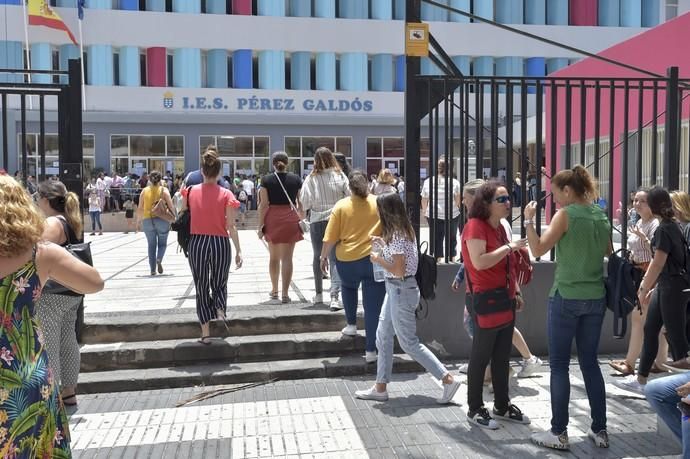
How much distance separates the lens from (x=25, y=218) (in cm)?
245

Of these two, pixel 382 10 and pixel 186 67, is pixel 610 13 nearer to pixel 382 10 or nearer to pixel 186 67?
pixel 382 10

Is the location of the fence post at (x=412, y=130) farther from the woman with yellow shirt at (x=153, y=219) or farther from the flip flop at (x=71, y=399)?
A: the woman with yellow shirt at (x=153, y=219)

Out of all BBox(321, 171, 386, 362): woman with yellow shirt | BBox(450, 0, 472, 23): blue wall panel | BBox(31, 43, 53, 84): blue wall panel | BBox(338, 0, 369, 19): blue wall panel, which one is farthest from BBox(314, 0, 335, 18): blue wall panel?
BBox(321, 171, 386, 362): woman with yellow shirt

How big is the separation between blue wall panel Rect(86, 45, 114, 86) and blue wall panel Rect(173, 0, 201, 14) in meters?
3.55

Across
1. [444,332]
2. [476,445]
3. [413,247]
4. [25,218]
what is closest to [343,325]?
[444,332]

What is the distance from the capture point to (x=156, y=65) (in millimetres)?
30797

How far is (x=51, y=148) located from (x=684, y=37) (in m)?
25.1

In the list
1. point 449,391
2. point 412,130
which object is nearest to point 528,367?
point 449,391

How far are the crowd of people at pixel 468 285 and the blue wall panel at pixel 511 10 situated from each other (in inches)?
1151

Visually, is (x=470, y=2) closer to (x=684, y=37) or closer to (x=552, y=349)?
(x=684, y=37)

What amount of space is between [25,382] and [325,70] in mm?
30915

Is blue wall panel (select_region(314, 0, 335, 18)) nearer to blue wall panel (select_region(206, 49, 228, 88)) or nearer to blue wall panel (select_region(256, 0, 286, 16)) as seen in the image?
blue wall panel (select_region(256, 0, 286, 16))

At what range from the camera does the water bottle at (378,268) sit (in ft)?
16.9

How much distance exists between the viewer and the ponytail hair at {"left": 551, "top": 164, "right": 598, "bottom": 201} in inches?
169
